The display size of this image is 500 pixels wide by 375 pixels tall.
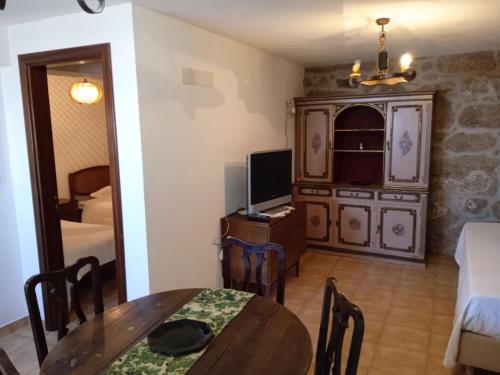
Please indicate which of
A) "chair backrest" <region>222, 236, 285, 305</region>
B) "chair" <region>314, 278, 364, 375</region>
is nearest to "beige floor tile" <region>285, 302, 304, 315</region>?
"chair backrest" <region>222, 236, 285, 305</region>

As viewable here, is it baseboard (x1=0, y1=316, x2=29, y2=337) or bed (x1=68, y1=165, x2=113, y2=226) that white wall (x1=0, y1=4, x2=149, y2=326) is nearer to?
baseboard (x1=0, y1=316, x2=29, y2=337)

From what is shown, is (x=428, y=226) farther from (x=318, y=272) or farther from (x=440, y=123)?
(x=318, y=272)

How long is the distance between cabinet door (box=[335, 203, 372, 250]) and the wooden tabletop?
2.95 m

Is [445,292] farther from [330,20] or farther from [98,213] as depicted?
[98,213]

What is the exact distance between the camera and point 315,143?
4.95 metres

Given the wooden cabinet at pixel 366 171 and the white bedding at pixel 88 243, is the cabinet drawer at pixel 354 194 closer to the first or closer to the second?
the wooden cabinet at pixel 366 171

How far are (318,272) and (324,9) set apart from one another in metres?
2.74

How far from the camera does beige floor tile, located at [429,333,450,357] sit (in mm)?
2805

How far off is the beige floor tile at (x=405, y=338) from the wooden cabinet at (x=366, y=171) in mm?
1542

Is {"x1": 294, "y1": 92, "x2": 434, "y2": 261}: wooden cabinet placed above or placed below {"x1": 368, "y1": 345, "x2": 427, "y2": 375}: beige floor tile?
above

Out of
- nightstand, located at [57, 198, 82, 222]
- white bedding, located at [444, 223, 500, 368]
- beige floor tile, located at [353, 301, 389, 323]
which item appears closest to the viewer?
white bedding, located at [444, 223, 500, 368]

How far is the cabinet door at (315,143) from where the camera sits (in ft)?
15.9

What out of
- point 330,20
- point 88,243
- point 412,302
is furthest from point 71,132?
point 412,302

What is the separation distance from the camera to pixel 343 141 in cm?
525
